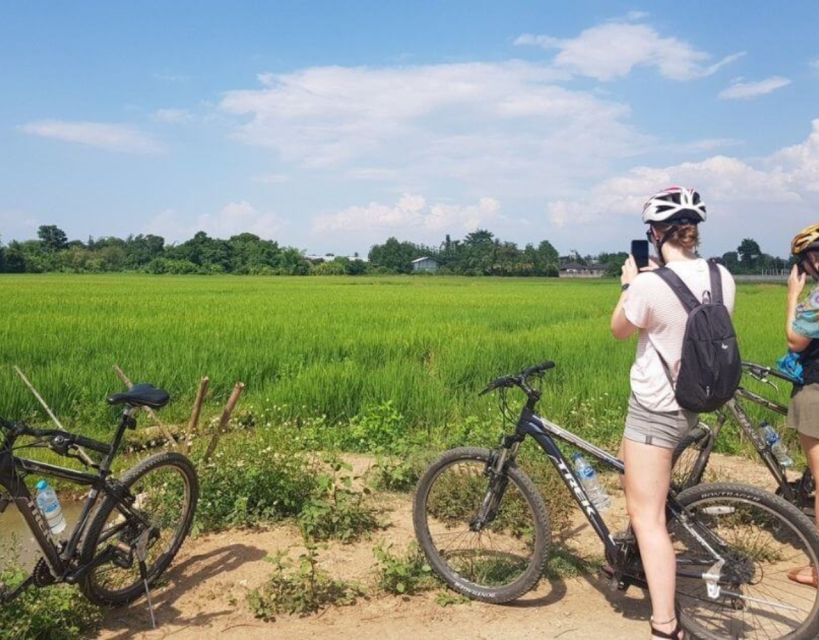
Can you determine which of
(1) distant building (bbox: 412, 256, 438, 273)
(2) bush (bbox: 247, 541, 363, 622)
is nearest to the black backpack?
(2) bush (bbox: 247, 541, 363, 622)

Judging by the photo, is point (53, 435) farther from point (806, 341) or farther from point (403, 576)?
point (806, 341)

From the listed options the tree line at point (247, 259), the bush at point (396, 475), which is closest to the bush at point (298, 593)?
the bush at point (396, 475)

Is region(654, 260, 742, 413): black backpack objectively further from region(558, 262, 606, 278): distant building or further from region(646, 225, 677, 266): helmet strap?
region(558, 262, 606, 278): distant building

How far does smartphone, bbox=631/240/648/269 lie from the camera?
2582 mm

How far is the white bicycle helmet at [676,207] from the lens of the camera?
8.02ft

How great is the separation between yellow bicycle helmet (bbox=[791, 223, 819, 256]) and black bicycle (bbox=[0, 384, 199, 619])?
309 centimetres

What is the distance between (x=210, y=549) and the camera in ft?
12.2

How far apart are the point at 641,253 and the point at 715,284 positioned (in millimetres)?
304

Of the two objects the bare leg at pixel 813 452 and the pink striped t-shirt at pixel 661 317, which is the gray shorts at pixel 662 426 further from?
the bare leg at pixel 813 452

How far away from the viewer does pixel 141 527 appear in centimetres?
316

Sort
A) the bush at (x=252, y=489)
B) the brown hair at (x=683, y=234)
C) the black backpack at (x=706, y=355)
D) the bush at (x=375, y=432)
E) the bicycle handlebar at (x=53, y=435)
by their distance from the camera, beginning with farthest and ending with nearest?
the bush at (x=375, y=432) → the bush at (x=252, y=489) → the bicycle handlebar at (x=53, y=435) → the brown hair at (x=683, y=234) → the black backpack at (x=706, y=355)

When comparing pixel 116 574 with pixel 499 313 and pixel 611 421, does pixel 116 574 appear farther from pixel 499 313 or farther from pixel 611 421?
pixel 499 313

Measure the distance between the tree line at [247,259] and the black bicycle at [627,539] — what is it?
200ft

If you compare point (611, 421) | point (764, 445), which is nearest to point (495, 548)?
point (764, 445)
